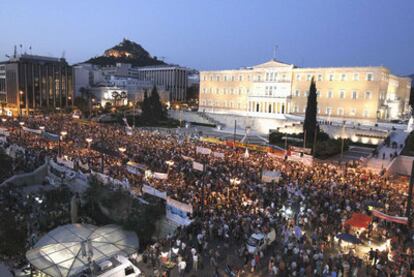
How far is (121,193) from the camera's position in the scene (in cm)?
2241

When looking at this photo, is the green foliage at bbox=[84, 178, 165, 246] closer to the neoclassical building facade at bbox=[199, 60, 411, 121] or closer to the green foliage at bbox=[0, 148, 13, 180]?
the green foliage at bbox=[0, 148, 13, 180]

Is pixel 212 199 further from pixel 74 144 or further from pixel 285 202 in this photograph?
pixel 74 144

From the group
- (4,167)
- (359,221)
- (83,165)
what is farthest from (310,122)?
(4,167)

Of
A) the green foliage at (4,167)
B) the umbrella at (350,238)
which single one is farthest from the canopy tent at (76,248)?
the green foliage at (4,167)

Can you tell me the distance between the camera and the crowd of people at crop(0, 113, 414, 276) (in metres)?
14.0

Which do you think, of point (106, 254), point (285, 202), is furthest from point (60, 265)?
point (285, 202)

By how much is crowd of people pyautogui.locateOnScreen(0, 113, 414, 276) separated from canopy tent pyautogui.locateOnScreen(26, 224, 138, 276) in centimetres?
155

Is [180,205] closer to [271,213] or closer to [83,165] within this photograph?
[271,213]

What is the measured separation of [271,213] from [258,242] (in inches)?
152

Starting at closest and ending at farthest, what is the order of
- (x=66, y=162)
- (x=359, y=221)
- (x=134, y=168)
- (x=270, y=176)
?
(x=359, y=221)
(x=270, y=176)
(x=134, y=168)
(x=66, y=162)

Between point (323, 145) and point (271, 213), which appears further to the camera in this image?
point (323, 145)

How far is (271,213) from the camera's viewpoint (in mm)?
18547

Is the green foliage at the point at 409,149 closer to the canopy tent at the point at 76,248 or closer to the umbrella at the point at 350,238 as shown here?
the umbrella at the point at 350,238

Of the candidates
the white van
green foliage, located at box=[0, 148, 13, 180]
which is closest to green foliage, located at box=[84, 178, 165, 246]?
the white van
